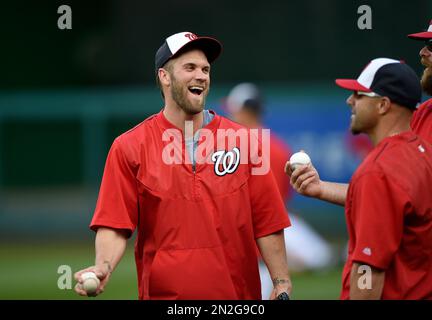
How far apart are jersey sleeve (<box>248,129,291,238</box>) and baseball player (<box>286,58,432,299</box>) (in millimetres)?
958

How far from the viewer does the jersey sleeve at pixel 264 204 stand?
628 centimetres

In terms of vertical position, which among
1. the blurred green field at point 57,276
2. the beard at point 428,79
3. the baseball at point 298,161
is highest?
the beard at point 428,79

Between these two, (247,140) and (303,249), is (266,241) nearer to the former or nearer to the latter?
(247,140)

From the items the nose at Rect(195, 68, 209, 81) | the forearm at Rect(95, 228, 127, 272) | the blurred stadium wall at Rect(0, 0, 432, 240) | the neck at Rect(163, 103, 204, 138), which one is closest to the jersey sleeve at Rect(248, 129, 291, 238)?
the neck at Rect(163, 103, 204, 138)

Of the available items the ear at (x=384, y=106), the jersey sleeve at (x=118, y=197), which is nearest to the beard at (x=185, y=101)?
the jersey sleeve at (x=118, y=197)

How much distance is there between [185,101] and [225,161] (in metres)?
0.48

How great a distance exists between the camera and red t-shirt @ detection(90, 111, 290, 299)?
6.06m

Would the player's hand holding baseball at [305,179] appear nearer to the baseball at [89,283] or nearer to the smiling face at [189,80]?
the smiling face at [189,80]

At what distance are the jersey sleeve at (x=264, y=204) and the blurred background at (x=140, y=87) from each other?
856 centimetres

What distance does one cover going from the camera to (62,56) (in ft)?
60.6

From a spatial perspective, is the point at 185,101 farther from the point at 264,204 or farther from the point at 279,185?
the point at 279,185

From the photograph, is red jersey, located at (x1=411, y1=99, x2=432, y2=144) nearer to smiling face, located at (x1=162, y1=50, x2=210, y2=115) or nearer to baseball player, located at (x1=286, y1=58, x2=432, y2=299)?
baseball player, located at (x1=286, y1=58, x2=432, y2=299)
